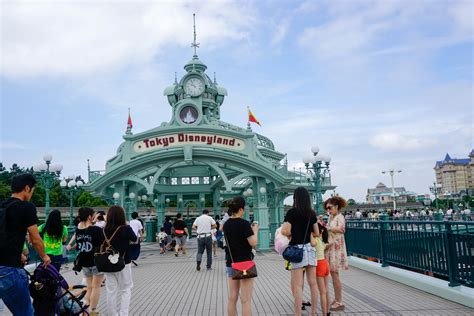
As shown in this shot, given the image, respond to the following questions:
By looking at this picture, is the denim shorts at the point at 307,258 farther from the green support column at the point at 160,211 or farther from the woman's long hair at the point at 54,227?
the green support column at the point at 160,211

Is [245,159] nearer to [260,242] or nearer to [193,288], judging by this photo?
[260,242]

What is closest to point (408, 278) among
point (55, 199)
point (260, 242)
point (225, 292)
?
point (225, 292)

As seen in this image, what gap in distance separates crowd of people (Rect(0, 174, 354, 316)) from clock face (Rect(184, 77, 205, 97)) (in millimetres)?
14707

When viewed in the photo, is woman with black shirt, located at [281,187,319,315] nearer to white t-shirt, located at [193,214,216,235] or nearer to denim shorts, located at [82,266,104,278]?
denim shorts, located at [82,266,104,278]

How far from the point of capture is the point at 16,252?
403cm

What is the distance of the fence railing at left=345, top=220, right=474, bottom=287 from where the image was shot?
6301 mm

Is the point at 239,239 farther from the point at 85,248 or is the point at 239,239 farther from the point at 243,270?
the point at 85,248

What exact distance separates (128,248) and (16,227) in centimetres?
204

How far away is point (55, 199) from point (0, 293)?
5571cm

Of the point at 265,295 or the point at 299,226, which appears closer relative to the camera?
the point at 299,226

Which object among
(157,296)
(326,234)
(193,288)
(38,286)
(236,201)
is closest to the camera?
(38,286)

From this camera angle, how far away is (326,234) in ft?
20.1

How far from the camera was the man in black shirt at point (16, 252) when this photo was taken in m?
3.93

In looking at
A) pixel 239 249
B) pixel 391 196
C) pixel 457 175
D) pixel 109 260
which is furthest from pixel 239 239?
pixel 457 175
